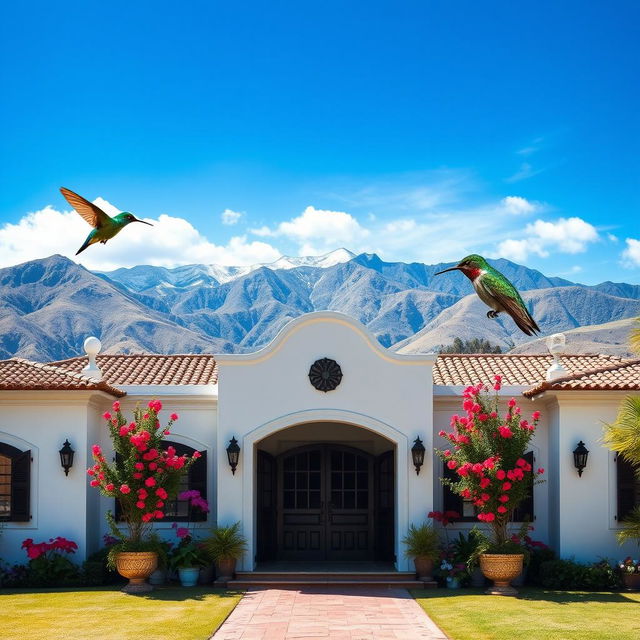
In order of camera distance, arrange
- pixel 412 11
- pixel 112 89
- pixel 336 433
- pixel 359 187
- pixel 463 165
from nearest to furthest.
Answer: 1. pixel 112 89
2. pixel 463 165
3. pixel 412 11
4. pixel 336 433
5. pixel 359 187

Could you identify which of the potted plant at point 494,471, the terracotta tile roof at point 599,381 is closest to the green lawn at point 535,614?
the potted plant at point 494,471

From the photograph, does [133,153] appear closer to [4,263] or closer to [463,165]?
[463,165]

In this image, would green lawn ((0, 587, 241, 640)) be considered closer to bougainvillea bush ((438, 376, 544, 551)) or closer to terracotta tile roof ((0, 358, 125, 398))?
terracotta tile roof ((0, 358, 125, 398))

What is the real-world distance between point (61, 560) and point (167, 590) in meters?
2.37

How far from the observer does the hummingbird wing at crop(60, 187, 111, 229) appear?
139 inches

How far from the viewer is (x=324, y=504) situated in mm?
21219

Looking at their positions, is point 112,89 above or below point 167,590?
above

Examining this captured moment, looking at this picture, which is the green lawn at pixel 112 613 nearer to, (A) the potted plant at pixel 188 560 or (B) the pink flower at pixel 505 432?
(A) the potted plant at pixel 188 560

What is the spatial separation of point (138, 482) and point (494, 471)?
22.4 ft

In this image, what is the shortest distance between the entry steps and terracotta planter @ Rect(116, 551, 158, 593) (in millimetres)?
1712

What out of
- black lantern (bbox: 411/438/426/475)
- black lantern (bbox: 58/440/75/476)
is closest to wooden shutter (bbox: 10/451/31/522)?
black lantern (bbox: 58/440/75/476)

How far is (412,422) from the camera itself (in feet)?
62.6

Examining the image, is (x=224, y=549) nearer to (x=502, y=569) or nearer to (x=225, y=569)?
(x=225, y=569)

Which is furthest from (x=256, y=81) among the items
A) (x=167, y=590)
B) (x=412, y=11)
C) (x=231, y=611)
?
(x=167, y=590)
